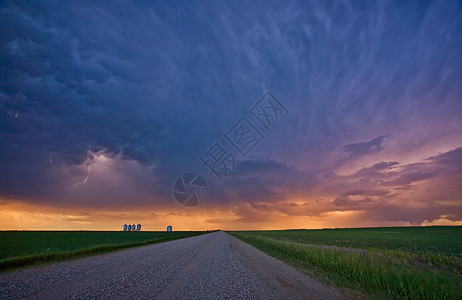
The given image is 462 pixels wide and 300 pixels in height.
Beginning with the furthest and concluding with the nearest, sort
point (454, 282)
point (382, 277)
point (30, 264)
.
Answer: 1. point (30, 264)
2. point (382, 277)
3. point (454, 282)

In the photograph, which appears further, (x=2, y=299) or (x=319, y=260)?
(x=319, y=260)

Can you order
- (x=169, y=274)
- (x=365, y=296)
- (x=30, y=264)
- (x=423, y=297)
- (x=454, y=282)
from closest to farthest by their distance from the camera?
(x=454, y=282), (x=423, y=297), (x=365, y=296), (x=169, y=274), (x=30, y=264)

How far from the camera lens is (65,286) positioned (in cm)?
714

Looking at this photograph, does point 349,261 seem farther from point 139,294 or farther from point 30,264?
point 30,264

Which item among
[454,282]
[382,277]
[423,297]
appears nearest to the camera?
[454,282]

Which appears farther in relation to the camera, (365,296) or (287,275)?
(287,275)

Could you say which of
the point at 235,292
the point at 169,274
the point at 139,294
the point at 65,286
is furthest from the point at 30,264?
the point at 235,292

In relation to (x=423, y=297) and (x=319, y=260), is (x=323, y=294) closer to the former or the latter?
(x=423, y=297)

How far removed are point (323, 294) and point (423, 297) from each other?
8.96 ft

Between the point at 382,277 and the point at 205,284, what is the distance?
255 inches

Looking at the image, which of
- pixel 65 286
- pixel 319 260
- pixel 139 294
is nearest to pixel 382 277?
pixel 319 260

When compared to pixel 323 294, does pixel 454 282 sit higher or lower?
higher

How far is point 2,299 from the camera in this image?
19.4 ft

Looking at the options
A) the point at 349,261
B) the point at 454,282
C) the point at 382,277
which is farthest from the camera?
the point at 349,261
